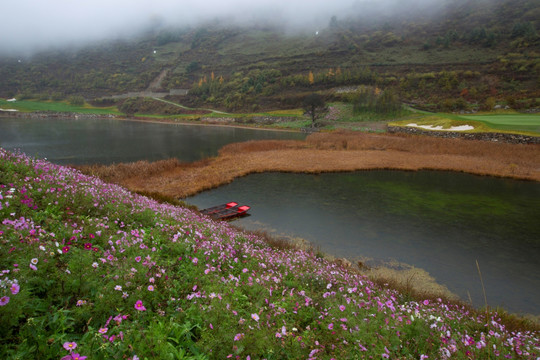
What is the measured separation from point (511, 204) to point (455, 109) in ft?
190

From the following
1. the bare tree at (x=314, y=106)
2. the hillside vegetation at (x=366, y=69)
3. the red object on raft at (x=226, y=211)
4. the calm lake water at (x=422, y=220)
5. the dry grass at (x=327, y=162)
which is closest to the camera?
the calm lake water at (x=422, y=220)

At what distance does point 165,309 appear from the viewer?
4125mm

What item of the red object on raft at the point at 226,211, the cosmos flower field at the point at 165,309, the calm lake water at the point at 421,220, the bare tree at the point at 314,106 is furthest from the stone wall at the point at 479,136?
the cosmos flower field at the point at 165,309

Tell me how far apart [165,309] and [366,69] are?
11732cm

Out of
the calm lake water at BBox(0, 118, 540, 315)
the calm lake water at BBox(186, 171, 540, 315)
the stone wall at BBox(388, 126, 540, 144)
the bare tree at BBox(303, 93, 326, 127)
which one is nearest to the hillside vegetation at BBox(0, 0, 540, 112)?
the bare tree at BBox(303, 93, 326, 127)

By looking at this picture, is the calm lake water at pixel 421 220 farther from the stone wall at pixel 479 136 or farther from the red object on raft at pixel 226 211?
the stone wall at pixel 479 136

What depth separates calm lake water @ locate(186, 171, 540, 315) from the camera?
448 inches

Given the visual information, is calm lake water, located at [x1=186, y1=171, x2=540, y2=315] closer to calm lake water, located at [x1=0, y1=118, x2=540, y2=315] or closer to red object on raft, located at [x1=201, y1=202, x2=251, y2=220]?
calm lake water, located at [x1=0, y1=118, x2=540, y2=315]

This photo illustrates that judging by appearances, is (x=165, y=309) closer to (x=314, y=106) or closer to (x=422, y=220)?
(x=422, y=220)

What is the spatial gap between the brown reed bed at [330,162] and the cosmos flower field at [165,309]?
1567cm

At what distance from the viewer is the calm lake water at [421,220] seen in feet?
37.5

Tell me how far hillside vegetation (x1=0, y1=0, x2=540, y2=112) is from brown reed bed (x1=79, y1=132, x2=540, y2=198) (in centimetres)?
3698

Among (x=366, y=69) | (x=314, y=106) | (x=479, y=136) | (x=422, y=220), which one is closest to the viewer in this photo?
(x=422, y=220)

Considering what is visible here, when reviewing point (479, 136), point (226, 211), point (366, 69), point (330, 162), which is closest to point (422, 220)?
point (226, 211)
